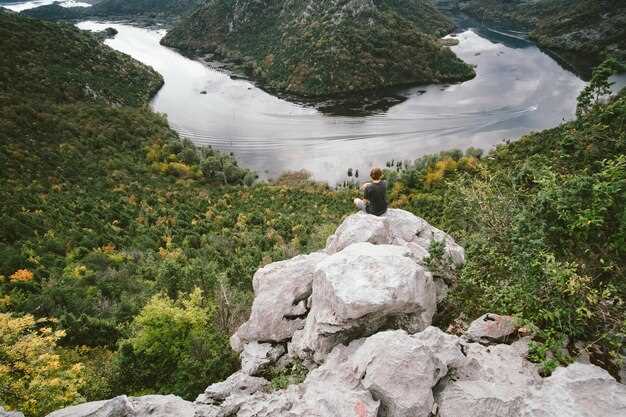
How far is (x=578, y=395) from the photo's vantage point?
812cm

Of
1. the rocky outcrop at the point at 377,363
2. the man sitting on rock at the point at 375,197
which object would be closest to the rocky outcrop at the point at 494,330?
the rocky outcrop at the point at 377,363

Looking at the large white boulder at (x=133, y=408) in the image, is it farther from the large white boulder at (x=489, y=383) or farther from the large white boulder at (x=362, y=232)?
the large white boulder at (x=362, y=232)

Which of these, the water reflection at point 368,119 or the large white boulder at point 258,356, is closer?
the large white boulder at point 258,356

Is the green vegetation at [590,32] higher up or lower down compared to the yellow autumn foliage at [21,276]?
higher up

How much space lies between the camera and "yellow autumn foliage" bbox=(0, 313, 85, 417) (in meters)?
11.7

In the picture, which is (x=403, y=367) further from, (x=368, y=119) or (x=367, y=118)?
(x=367, y=118)

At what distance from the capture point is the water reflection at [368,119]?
3821 inches

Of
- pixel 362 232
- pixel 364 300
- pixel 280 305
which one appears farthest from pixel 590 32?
pixel 364 300

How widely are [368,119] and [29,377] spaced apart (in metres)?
110

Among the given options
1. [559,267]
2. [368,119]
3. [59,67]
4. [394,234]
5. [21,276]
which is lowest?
[368,119]

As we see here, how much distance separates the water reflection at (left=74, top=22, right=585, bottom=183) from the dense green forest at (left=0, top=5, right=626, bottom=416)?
14.8m

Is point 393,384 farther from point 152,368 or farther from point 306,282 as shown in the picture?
point 152,368

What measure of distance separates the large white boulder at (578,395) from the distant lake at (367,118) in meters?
77.9

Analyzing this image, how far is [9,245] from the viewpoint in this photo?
31.0 metres
